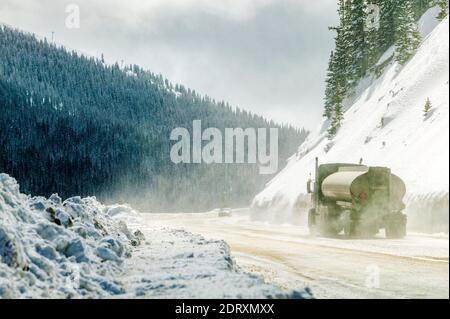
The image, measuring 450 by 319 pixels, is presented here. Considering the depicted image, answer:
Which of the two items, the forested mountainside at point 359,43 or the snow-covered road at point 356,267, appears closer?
the snow-covered road at point 356,267

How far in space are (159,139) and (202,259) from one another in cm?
15134

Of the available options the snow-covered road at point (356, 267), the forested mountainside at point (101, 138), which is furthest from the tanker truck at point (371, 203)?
the forested mountainside at point (101, 138)

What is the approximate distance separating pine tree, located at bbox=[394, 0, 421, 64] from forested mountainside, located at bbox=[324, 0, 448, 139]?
1338 mm

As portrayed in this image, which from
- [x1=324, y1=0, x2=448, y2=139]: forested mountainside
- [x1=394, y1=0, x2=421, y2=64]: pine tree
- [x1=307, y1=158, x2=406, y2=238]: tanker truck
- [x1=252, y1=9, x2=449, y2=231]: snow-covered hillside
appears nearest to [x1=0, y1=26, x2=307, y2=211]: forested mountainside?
[x1=324, y1=0, x2=448, y2=139]: forested mountainside

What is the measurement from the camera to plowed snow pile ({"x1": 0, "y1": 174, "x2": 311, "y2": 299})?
636 cm

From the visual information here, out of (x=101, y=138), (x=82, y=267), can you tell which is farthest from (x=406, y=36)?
(x=101, y=138)

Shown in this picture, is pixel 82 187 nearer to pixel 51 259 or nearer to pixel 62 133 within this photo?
pixel 62 133

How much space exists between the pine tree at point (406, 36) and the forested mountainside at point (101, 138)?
320 ft

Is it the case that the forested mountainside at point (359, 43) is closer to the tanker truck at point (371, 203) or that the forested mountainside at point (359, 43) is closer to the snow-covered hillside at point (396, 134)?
the snow-covered hillside at point (396, 134)

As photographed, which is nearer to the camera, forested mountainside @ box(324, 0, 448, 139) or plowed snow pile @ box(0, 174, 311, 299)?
plowed snow pile @ box(0, 174, 311, 299)

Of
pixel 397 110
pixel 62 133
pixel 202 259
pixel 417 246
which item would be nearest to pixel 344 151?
pixel 397 110

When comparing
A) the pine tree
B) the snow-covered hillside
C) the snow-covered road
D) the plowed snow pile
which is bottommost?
the snow-covered road

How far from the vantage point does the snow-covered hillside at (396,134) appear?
901 inches

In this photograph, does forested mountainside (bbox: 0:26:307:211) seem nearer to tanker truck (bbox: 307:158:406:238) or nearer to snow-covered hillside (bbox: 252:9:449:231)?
snow-covered hillside (bbox: 252:9:449:231)
